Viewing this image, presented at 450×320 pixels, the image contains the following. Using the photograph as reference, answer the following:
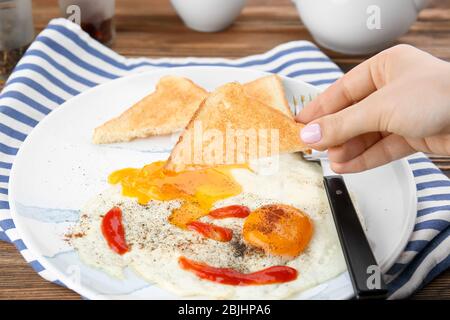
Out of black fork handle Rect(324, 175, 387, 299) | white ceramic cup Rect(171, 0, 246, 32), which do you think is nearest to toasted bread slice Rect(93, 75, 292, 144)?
black fork handle Rect(324, 175, 387, 299)

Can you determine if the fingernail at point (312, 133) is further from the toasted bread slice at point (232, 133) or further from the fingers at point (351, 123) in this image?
the toasted bread slice at point (232, 133)

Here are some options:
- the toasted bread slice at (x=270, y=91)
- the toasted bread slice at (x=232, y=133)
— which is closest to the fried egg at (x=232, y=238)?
the toasted bread slice at (x=232, y=133)

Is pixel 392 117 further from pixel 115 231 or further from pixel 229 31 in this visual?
pixel 229 31

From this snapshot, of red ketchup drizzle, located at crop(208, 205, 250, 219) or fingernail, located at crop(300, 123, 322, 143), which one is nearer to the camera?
fingernail, located at crop(300, 123, 322, 143)

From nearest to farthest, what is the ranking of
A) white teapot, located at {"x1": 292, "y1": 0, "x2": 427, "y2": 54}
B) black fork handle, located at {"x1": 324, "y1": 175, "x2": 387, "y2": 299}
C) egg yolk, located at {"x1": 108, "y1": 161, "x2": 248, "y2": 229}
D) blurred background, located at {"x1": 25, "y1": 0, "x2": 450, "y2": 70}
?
black fork handle, located at {"x1": 324, "y1": 175, "x2": 387, "y2": 299} < egg yolk, located at {"x1": 108, "y1": 161, "x2": 248, "y2": 229} < white teapot, located at {"x1": 292, "y1": 0, "x2": 427, "y2": 54} < blurred background, located at {"x1": 25, "y1": 0, "x2": 450, "y2": 70}

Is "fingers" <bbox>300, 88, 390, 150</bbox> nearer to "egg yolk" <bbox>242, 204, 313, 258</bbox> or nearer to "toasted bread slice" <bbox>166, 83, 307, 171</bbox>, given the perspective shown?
"egg yolk" <bbox>242, 204, 313, 258</bbox>


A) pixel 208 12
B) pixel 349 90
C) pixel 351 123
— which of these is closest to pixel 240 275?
pixel 351 123

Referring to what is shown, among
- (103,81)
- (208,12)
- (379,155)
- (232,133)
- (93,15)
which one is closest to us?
(379,155)
